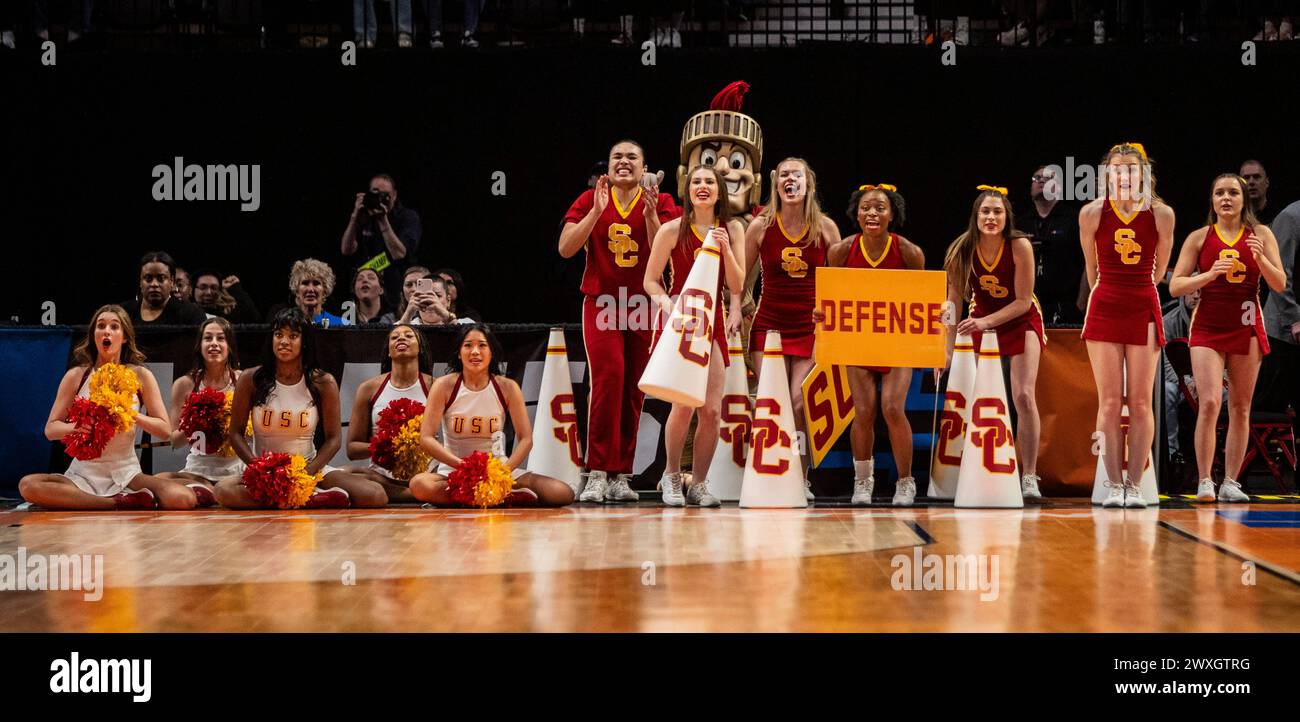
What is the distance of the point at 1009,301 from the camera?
23.7 ft

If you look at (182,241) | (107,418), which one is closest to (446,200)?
(182,241)

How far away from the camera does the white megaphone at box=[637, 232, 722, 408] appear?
634 cm

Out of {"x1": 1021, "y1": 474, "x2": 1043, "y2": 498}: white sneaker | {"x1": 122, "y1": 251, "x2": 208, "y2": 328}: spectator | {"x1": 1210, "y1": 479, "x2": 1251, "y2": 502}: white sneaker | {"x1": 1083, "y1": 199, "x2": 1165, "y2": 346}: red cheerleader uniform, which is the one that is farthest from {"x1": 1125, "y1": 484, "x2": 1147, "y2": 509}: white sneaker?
{"x1": 122, "y1": 251, "x2": 208, "y2": 328}: spectator

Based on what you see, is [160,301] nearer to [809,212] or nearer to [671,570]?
[809,212]

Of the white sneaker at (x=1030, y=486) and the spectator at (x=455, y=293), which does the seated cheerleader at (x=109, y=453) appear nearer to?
the spectator at (x=455, y=293)

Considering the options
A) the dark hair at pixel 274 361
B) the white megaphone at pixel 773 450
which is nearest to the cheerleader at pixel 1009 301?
the white megaphone at pixel 773 450

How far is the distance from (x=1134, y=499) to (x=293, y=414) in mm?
4331

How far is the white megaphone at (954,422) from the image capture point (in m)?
7.25

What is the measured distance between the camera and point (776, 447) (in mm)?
6836

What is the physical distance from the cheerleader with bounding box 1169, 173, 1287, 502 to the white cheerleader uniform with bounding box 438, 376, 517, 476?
3651mm

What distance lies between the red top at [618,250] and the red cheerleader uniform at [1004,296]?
169 centimetres

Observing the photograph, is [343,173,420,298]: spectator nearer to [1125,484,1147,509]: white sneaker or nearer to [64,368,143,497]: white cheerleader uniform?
[64,368,143,497]: white cheerleader uniform

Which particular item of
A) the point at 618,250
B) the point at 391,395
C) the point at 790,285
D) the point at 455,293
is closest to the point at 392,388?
the point at 391,395
